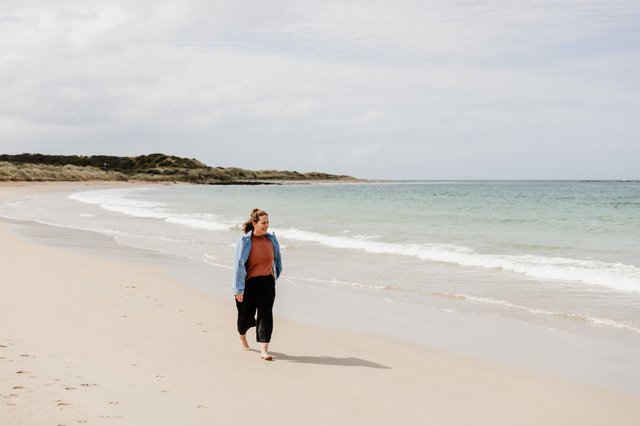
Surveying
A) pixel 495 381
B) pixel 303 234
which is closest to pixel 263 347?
pixel 495 381

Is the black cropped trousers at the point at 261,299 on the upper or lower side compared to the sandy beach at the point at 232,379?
upper

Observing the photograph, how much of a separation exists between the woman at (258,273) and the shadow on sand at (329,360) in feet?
0.78

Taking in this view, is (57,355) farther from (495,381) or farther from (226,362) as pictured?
(495,381)

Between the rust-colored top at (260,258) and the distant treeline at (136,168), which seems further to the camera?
the distant treeline at (136,168)

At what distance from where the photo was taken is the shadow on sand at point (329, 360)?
23.9 ft

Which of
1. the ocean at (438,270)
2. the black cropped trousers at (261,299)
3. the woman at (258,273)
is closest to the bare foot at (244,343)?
the woman at (258,273)

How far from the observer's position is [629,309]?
11.0m

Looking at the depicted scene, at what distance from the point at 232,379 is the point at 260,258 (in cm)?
157

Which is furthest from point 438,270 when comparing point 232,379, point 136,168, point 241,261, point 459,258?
point 136,168

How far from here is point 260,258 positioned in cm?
750

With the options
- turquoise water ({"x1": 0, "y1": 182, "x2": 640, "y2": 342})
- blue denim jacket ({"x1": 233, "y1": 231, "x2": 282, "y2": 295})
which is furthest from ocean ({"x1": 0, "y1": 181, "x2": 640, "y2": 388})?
blue denim jacket ({"x1": 233, "y1": 231, "x2": 282, "y2": 295})

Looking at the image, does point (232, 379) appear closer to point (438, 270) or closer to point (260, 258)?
point (260, 258)

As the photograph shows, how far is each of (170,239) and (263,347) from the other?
16194 mm

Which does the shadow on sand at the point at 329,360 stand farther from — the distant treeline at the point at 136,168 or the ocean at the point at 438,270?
the distant treeline at the point at 136,168
